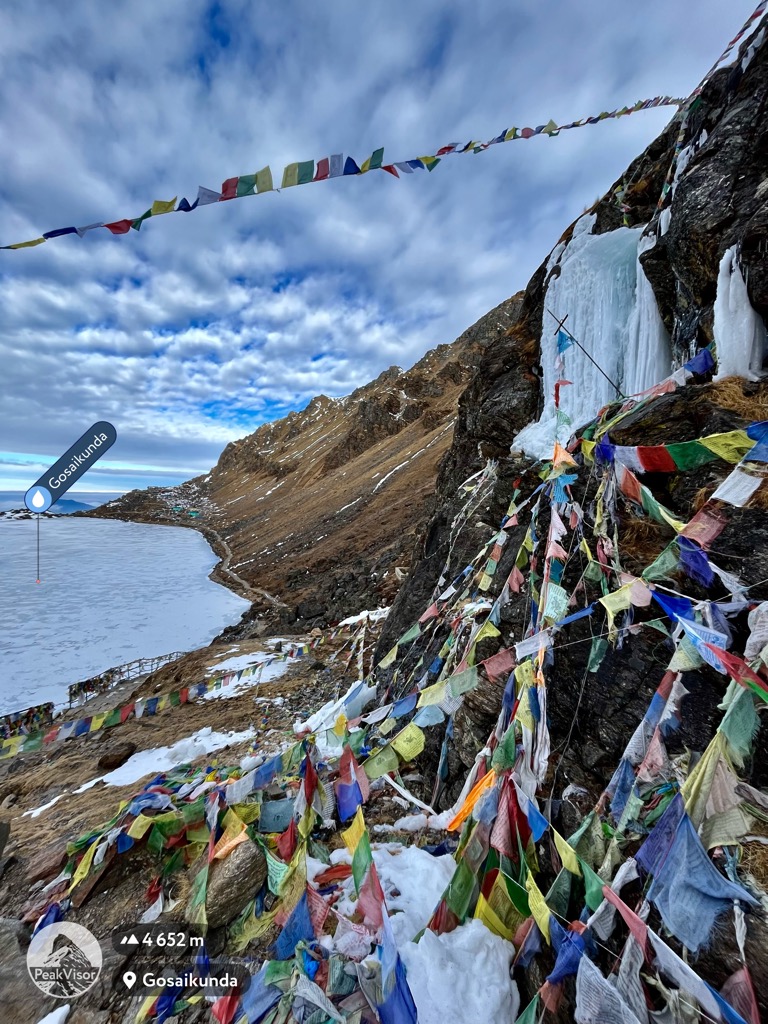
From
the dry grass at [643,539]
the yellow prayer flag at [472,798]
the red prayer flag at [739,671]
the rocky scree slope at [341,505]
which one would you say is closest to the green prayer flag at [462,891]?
the yellow prayer flag at [472,798]

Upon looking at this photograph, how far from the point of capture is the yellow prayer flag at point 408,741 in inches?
139

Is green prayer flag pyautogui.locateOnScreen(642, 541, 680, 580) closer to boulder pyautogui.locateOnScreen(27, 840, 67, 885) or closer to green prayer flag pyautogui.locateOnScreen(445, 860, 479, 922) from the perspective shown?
green prayer flag pyautogui.locateOnScreen(445, 860, 479, 922)

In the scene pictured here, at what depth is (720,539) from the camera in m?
3.43

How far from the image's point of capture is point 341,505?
4350 centimetres

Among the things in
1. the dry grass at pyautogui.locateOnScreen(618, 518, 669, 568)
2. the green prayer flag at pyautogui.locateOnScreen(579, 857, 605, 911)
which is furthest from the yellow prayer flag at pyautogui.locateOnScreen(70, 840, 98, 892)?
the dry grass at pyautogui.locateOnScreen(618, 518, 669, 568)

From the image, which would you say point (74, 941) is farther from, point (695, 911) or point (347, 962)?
point (695, 911)

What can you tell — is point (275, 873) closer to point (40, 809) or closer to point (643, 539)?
point (643, 539)

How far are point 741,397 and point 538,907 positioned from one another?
4569mm

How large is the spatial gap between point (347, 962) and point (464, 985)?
0.86m

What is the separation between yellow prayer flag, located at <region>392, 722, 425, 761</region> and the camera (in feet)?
11.6

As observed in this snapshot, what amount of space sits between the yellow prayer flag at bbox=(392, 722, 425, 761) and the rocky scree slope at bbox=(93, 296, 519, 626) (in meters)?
9.64

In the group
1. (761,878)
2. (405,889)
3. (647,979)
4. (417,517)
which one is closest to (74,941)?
(405,889)

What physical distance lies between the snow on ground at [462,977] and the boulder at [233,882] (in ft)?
5.04

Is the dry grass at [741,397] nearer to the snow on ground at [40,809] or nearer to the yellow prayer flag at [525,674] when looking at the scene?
the yellow prayer flag at [525,674]
